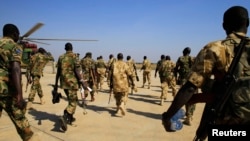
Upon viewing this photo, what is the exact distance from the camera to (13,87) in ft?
12.4

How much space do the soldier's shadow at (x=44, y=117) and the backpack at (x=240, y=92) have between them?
4684 mm

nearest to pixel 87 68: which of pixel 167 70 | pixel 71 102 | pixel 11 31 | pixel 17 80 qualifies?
pixel 167 70

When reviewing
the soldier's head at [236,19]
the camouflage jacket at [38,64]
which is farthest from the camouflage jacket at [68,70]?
the soldier's head at [236,19]

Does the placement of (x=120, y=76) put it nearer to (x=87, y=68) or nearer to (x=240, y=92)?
(x=87, y=68)

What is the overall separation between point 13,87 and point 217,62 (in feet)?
9.57

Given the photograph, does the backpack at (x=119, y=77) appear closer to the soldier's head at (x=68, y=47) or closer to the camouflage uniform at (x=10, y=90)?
the soldier's head at (x=68, y=47)

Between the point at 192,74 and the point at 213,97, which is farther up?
the point at 192,74

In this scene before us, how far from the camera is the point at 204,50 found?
2.18m

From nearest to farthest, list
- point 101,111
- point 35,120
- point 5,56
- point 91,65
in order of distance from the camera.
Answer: point 5,56 → point 35,120 → point 101,111 → point 91,65

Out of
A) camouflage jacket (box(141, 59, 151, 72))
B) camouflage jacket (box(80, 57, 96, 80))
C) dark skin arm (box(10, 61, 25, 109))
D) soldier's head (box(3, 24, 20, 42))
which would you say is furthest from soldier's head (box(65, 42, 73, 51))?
camouflage jacket (box(141, 59, 151, 72))

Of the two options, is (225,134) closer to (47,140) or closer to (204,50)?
(204,50)

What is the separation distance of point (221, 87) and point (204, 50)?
334mm

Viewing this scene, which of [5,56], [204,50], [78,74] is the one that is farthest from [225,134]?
[78,74]

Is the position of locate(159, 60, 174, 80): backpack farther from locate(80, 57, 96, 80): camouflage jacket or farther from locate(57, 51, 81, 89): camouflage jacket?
locate(57, 51, 81, 89): camouflage jacket
